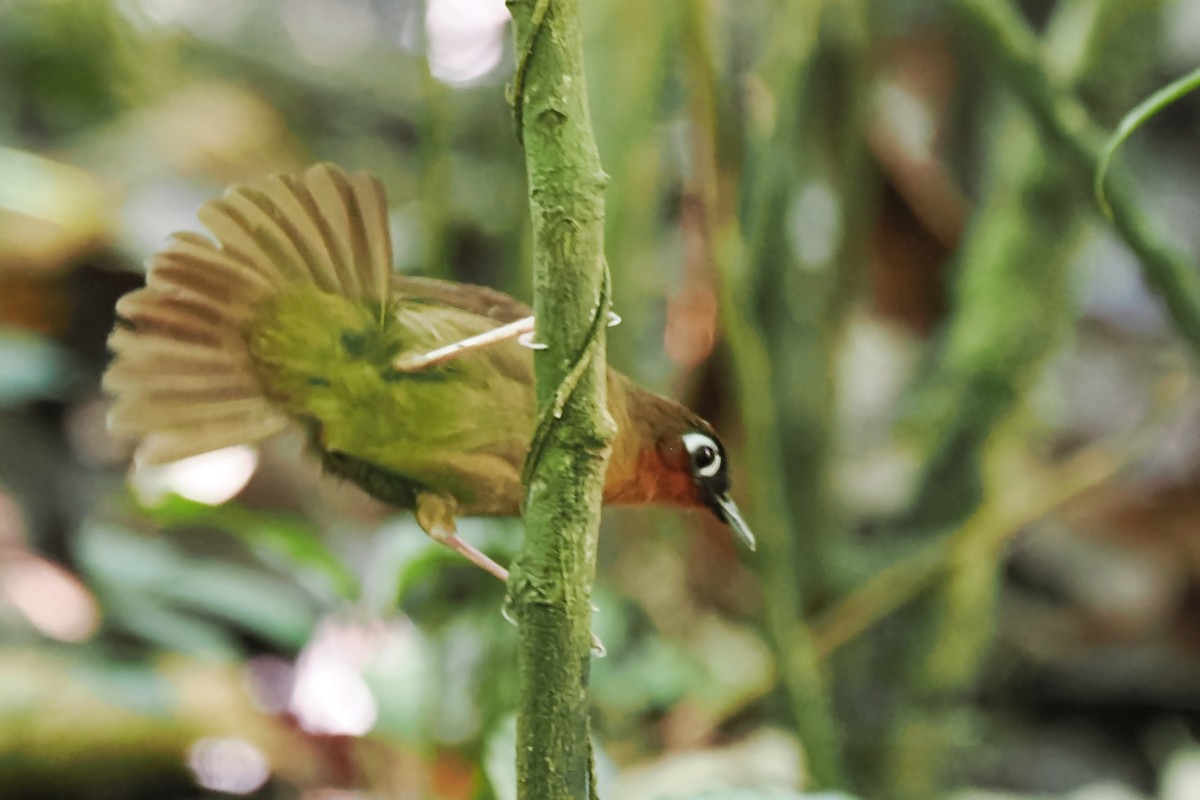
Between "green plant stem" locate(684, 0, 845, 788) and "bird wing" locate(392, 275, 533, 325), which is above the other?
"green plant stem" locate(684, 0, 845, 788)

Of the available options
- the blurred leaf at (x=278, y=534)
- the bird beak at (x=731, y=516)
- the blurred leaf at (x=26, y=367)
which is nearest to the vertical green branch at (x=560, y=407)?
the bird beak at (x=731, y=516)

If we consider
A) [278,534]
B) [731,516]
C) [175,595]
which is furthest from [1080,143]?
[175,595]

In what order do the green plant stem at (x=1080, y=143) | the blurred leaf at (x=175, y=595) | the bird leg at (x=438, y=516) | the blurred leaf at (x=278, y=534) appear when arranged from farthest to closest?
the blurred leaf at (x=175, y=595)
the blurred leaf at (x=278, y=534)
the green plant stem at (x=1080, y=143)
the bird leg at (x=438, y=516)

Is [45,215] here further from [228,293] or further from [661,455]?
[661,455]

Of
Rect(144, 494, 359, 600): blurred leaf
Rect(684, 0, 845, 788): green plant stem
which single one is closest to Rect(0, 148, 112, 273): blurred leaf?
Rect(144, 494, 359, 600): blurred leaf

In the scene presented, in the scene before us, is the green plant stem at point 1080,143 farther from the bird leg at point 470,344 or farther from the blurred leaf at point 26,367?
the blurred leaf at point 26,367

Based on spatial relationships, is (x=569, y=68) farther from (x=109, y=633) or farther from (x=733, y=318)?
(x=109, y=633)

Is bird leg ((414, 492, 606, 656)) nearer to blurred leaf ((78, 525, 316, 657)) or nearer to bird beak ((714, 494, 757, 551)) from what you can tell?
bird beak ((714, 494, 757, 551))
